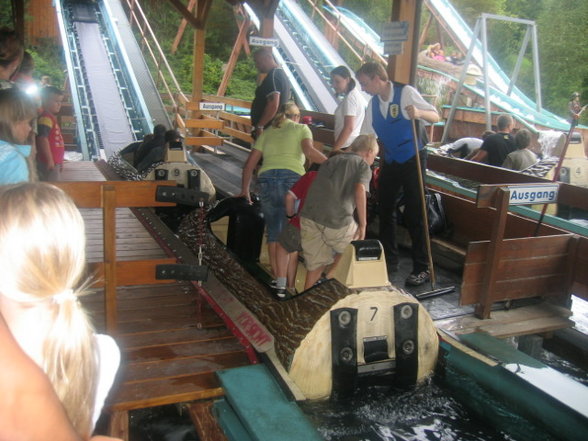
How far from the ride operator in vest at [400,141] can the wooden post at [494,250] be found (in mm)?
626

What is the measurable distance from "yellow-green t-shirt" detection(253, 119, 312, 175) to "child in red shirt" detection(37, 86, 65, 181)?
2.30 m

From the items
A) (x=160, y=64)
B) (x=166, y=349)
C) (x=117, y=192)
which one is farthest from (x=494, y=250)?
(x=160, y=64)

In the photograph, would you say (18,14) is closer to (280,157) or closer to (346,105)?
(346,105)

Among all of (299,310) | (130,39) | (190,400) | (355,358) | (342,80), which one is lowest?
(190,400)

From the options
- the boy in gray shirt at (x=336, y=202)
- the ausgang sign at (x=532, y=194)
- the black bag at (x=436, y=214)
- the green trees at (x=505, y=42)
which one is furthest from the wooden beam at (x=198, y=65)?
the green trees at (x=505, y=42)

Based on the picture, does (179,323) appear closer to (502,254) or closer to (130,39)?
(502,254)

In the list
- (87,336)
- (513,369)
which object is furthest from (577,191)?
(87,336)

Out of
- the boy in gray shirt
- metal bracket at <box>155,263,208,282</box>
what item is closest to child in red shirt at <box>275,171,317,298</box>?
the boy in gray shirt

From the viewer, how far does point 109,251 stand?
2.98m

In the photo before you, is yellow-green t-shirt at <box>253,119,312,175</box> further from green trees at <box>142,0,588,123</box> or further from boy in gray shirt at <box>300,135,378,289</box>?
green trees at <box>142,0,588,123</box>

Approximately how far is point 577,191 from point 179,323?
341cm

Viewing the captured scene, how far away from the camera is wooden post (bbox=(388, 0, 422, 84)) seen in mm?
5113

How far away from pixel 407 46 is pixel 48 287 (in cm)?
466

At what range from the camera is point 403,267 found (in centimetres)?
472
